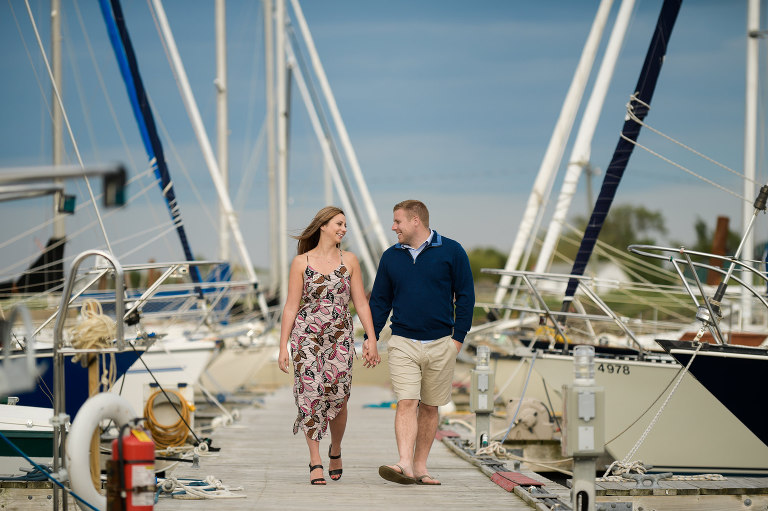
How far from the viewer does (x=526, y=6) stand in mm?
107625

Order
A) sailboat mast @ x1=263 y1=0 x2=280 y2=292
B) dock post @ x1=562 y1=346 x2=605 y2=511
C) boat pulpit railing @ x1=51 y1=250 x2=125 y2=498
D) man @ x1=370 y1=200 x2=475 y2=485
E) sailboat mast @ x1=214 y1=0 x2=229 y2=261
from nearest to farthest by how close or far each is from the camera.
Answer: dock post @ x1=562 y1=346 x2=605 y2=511 < boat pulpit railing @ x1=51 y1=250 x2=125 y2=498 < man @ x1=370 y1=200 x2=475 y2=485 < sailboat mast @ x1=214 y1=0 x2=229 y2=261 < sailboat mast @ x1=263 y1=0 x2=280 y2=292

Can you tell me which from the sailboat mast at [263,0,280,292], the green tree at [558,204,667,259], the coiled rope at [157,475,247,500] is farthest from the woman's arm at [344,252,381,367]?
the green tree at [558,204,667,259]

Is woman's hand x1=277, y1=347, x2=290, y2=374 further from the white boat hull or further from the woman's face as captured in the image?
the white boat hull

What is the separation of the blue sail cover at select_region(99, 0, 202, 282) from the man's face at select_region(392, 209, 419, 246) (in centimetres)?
832

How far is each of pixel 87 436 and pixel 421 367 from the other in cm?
230

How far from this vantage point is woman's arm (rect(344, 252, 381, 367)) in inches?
241

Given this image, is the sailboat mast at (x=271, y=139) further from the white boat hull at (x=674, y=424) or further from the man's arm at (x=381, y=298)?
the man's arm at (x=381, y=298)

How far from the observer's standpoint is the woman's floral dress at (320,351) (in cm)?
616

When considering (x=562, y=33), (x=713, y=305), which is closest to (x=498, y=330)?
(x=713, y=305)

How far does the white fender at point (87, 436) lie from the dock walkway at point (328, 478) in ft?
2.64

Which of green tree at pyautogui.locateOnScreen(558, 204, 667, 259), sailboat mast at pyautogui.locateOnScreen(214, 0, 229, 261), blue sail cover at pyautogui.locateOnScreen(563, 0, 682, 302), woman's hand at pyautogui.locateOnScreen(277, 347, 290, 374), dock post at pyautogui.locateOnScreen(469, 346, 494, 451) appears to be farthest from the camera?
green tree at pyautogui.locateOnScreen(558, 204, 667, 259)

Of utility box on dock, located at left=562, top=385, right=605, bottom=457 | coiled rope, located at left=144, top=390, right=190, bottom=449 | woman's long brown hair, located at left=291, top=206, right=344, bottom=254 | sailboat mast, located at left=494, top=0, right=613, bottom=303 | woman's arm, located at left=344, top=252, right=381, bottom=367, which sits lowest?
coiled rope, located at left=144, top=390, right=190, bottom=449

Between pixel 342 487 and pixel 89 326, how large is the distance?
322 centimetres

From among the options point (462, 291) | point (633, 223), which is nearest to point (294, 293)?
point (462, 291)
